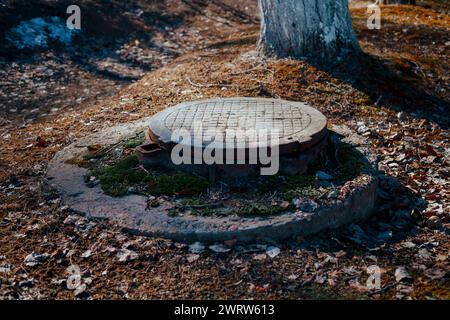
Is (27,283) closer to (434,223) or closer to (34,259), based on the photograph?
(34,259)

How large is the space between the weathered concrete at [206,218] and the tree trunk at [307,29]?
2.64 m

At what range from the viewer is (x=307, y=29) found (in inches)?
232

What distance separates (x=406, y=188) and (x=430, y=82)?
2.46 metres

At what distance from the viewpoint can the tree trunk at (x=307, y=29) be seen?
5.79m

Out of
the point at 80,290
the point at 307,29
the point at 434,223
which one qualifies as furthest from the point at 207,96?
the point at 80,290

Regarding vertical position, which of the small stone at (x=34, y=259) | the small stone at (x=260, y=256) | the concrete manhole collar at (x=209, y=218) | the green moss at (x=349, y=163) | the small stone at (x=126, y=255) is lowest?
the small stone at (x=34, y=259)

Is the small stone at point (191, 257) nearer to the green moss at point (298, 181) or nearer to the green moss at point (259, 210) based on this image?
the green moss at point (259, 210)

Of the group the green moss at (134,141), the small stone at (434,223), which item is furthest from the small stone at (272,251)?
the green moss at (134,141)

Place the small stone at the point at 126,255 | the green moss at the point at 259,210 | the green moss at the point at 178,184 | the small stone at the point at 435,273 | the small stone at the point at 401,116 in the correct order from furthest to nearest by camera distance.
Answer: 1. the small stone at the point at 401,116
2. the green moss at the point at 178,184
3. the green moss at the point at 259,210
4. the small stone at the point at 126,255
5. the small stone at the point at 435,273

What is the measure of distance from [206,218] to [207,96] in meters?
2.42

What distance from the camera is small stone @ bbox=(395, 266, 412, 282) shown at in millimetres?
2983

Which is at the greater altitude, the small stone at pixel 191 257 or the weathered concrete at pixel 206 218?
the weathered concrete at pixel 206 218

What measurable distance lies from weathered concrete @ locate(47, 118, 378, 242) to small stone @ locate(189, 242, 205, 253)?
3 cm

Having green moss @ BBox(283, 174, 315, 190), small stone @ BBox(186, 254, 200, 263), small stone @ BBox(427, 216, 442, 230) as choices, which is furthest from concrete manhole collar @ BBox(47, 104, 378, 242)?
small stone @ BBox(427, 216, 442, 230)
